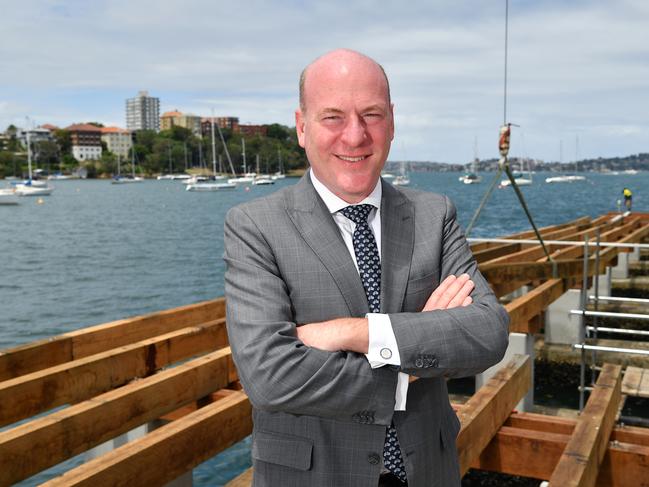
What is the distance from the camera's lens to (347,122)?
2371 millimetres

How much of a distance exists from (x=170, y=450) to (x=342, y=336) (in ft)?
5.24

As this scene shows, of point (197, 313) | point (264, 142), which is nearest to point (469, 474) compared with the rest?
point (197, 313)

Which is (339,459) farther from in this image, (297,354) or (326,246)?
(326,246)

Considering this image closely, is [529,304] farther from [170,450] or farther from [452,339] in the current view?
[452,339]

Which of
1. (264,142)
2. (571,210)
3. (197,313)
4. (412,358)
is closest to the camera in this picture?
(412,358)

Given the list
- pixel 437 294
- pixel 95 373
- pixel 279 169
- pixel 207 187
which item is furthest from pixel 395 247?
pixel 279 169

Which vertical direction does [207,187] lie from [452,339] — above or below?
below

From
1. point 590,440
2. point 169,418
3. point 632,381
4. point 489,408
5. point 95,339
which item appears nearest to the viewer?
point 590,440

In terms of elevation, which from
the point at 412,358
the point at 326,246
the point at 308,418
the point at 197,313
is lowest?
the point at 197,313

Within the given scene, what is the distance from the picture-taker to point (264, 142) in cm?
16788

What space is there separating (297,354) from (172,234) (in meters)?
51.9

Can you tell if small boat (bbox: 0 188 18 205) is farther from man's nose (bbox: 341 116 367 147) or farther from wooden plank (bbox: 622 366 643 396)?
man's nose (bbox: 341 116 367 147)

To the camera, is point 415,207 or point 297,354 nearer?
point 297,354

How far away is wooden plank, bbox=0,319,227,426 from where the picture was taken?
398 centimetres
